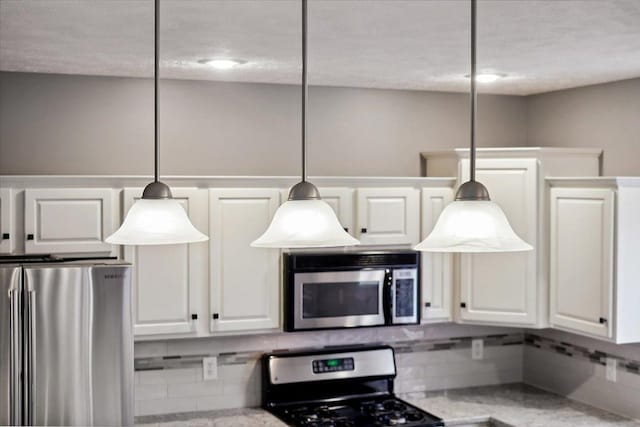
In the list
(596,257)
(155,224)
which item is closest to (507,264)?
(596,257)

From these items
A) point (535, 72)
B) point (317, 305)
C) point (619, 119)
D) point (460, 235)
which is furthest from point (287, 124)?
point (460, 235)

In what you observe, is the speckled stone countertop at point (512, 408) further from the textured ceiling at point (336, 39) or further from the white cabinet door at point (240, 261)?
the textured ceiling at point (336, 39)

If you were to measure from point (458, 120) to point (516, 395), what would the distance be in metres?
1.67

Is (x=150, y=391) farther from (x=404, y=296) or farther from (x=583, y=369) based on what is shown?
(x=583, y=369)

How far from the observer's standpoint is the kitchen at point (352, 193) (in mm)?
3912

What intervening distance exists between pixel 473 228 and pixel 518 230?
2339mm

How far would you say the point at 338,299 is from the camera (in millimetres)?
4371

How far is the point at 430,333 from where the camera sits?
493cm

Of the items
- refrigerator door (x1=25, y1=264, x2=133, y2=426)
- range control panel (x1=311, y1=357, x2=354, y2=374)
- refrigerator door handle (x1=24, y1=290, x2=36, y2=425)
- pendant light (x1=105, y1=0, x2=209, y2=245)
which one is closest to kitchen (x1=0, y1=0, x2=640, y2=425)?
range control panel (x1=311, y1=357, x2=354, y2=374)

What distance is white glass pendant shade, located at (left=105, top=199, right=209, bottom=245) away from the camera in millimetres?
2207

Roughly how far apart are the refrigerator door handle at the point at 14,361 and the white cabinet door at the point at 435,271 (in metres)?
2.22

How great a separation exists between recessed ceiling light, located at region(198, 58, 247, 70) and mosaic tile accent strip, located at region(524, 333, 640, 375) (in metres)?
2.47

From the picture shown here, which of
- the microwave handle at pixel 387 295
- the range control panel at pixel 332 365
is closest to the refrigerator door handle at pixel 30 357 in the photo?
the range control panel at pixel 332 365

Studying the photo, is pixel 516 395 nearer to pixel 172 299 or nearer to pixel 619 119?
pixel 619 119
